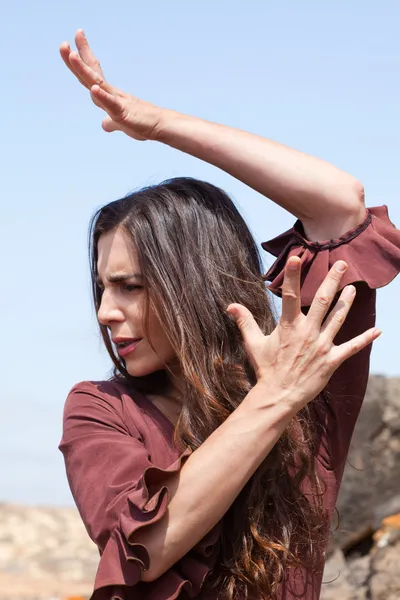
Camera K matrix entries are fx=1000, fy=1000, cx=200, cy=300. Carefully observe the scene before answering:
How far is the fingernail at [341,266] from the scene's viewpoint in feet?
7.95

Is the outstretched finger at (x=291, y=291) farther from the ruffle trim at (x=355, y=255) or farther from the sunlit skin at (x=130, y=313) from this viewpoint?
the sunlit skin at (x=130, y=313)

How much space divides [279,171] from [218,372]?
556 mm

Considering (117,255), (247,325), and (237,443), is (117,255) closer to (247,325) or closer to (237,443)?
(247,325)

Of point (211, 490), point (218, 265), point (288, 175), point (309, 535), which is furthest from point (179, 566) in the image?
point (288, 175)

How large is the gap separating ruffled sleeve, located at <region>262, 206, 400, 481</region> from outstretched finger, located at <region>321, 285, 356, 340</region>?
49 millimetres

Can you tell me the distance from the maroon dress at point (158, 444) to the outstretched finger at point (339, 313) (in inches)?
2.6

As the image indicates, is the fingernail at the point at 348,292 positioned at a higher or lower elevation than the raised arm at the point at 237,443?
higher

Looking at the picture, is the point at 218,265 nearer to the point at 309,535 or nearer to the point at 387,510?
the point at 309,535

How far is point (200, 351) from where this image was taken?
2666 millimetres

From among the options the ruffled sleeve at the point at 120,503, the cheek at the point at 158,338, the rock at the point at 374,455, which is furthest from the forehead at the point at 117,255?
the rock at the point at 374,455

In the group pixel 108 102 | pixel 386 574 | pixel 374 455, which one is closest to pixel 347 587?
pixel 386 574

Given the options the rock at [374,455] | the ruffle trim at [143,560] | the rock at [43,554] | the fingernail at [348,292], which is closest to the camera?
the ruffle trim at [143,560]

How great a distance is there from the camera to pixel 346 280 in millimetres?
2521

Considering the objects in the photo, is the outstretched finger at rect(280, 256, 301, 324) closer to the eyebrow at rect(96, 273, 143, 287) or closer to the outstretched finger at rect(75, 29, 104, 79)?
the eyebrow at rect(96, 273, 143, 287)
